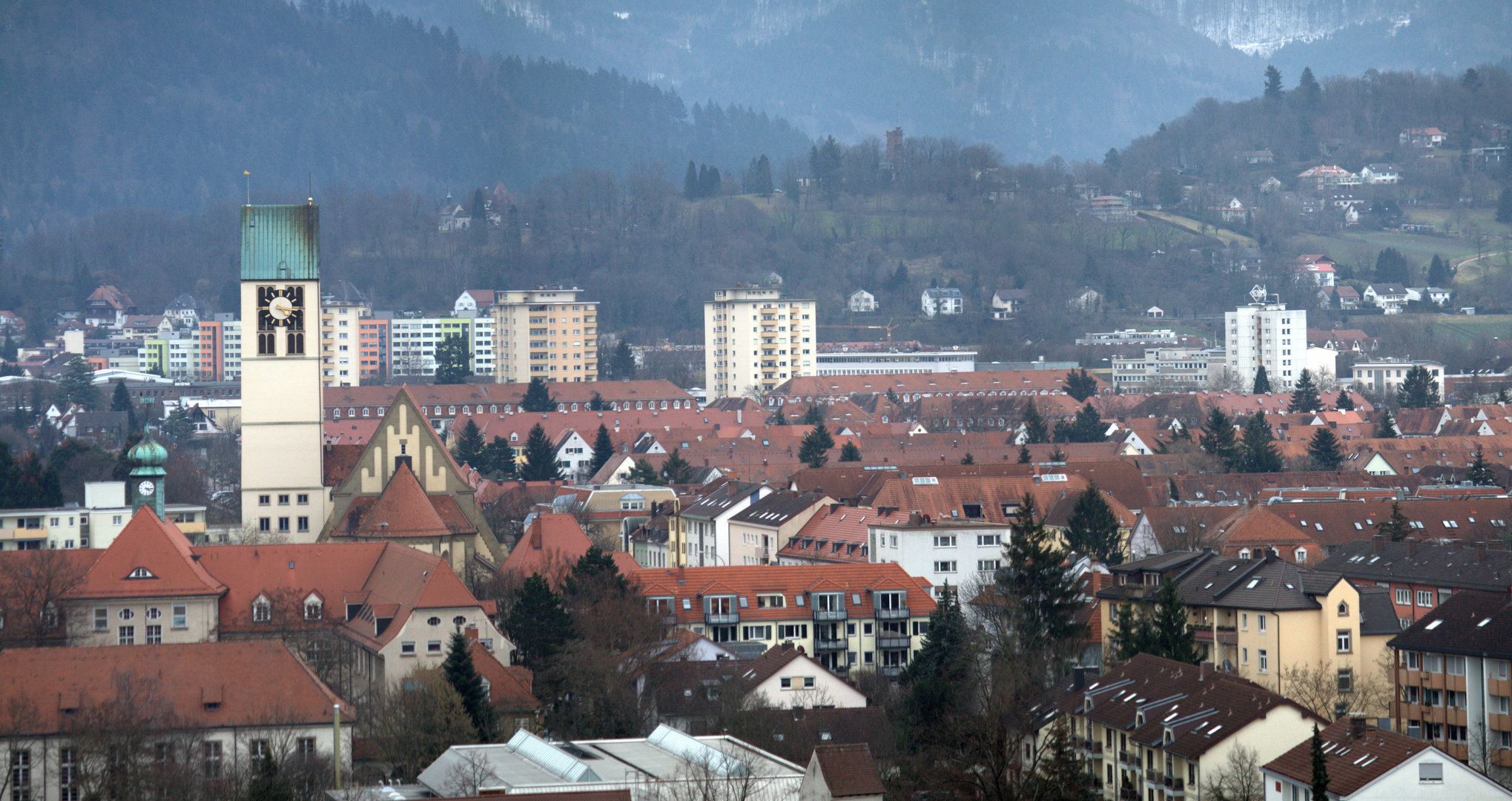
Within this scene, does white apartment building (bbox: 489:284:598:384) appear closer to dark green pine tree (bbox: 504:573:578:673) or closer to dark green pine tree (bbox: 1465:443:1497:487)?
dark green pine tree (bbox: 1465:443:1497:487)

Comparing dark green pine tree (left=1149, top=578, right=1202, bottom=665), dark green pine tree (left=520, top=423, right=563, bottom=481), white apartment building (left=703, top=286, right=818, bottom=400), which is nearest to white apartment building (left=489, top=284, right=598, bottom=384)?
white apartment building (left=703, top=286, right=818, bottom=400)

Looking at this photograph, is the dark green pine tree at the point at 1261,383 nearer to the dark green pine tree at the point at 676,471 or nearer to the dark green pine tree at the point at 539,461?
the dark green pine tree at the point at 539,461

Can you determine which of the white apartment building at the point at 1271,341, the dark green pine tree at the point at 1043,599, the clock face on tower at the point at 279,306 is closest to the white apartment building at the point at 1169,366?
the white apartment building at the point at 1271,341

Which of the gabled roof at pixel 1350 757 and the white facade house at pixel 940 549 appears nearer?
the gabled roof at pixel 1350 757

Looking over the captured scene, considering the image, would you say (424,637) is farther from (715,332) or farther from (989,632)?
(715,332)

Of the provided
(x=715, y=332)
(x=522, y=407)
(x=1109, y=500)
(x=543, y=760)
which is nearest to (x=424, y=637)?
(x=543, y=760)

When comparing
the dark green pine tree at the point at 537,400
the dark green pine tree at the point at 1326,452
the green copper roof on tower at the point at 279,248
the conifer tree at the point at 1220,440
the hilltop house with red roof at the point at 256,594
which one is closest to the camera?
the hilltop house with red roof at the point at 256,594

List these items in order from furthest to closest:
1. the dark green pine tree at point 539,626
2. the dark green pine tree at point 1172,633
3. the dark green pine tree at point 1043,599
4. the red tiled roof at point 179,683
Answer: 1. the dark green pine tree at point 1043,599
2. the dark green pine tree at point 539,626
3. the dark green pine tree at point 1172,633
4. the red tiled roof at point 179,683
